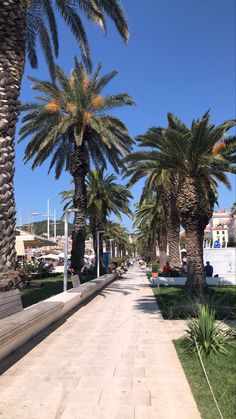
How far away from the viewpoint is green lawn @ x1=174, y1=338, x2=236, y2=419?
5039 millimetres

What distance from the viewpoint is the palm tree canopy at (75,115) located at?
22.9 metres

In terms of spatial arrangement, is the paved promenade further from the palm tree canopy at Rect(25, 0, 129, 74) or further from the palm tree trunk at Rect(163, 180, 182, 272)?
the palm tree trunk at Rect(163, 180, 182, 272)

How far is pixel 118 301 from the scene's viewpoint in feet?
56.1

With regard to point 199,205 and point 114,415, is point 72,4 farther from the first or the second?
point 114,415

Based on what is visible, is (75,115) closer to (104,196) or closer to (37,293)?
(37,293)

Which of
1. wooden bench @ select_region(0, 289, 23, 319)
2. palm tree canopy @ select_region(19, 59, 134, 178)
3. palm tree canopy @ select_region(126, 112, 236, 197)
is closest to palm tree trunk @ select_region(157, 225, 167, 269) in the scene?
palm tree canopy @ select_region(19, 59, 134, 178)

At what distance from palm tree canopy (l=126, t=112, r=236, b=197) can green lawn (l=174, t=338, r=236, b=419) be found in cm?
1027

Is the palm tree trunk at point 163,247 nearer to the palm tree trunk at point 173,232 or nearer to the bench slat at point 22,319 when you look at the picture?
the palm tree trunk at point 173,232

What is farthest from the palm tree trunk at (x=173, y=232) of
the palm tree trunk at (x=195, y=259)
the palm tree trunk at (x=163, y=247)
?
the palm tree trunk at (x=163, y=247)

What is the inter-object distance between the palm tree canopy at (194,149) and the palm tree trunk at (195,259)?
205 cm

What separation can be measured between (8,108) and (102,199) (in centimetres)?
2514

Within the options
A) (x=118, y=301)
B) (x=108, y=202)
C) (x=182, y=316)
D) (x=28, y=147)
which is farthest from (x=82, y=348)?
(x=108, y=202)

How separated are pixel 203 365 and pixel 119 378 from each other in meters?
1.36

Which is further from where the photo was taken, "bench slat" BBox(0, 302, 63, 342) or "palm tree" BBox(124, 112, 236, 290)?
"palm tree" BBox(124, 112, 236, 290)
